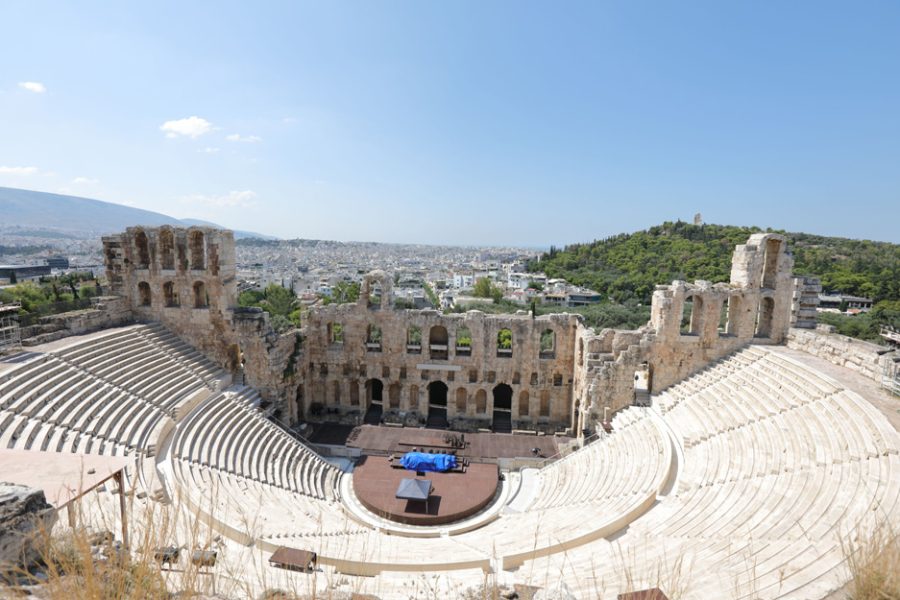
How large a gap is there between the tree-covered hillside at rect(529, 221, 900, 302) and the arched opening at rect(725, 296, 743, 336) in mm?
35043

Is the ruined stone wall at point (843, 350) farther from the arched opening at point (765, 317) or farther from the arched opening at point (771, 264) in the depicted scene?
the arched opening at point (771, 264)

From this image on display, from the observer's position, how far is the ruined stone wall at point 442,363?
2541cm

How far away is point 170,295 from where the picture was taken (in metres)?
24.1

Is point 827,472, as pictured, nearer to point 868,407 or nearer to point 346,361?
point 868,407

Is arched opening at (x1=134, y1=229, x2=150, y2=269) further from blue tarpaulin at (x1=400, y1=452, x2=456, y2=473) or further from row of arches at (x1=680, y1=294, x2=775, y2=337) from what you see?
row of arches at (x1=680, y1=294, x2=775, y2=337)

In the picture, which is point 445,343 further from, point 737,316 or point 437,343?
point 737,316

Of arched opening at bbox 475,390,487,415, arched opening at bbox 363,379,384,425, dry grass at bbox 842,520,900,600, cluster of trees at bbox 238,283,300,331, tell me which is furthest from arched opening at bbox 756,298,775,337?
cluster of trees at bbox 238,283,300,331

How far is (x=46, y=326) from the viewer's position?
61.9ft

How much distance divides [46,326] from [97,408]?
649 cm

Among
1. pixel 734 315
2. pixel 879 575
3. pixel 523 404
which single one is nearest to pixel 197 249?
pixel 523 404

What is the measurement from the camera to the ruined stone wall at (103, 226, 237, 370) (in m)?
22.7

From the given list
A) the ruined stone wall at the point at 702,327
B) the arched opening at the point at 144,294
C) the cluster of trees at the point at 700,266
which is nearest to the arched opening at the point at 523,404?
the ruined stone wall at the point at 702,327

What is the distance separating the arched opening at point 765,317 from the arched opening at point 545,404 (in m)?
11.0

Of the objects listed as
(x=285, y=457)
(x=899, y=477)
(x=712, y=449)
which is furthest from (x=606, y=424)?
(x=285, y=457)
